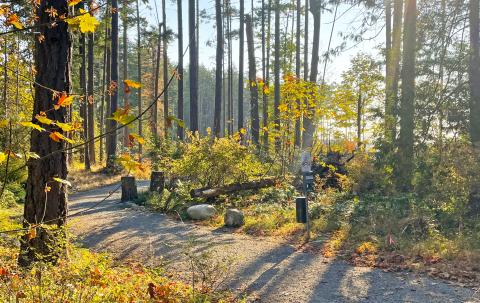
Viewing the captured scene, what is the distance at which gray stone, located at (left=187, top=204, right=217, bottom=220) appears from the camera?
371 inches

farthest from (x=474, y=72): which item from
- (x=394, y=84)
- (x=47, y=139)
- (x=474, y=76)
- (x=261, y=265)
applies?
(x=47, y=139)

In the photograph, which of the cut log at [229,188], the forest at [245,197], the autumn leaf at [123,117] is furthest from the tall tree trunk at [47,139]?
the cut log at [229,188]

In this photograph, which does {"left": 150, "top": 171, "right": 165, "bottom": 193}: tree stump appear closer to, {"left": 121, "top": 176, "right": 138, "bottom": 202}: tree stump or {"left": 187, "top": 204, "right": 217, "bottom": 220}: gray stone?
{"left": 121, "top": 176, "right": 138, "bottom": 202}: tree stump

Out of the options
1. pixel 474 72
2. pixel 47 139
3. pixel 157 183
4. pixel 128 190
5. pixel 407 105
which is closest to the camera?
pixel 47 139

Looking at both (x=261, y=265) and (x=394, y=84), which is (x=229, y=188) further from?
(x=394, y=84)

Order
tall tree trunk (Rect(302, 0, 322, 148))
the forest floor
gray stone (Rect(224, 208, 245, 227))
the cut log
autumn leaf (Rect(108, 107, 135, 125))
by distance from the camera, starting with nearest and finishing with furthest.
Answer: autumn leaf (Rect(108, 107, 135, 125))
the forest floor
gray stone (Rect(224, 208, 245, 227))
the cut log
tall tree trunk (Rect(302, 0, 322, 148))

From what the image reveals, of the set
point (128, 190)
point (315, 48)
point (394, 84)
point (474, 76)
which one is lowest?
point (128, 190)

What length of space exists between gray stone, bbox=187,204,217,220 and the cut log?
2.38 feet

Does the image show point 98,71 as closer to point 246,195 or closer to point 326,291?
point 246,195

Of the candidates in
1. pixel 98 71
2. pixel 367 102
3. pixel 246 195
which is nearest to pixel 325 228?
pixel 246 195

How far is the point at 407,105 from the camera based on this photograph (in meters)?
9.98

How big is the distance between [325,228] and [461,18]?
559 centimetres

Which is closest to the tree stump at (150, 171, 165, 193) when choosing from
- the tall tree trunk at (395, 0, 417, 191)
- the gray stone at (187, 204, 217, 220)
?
the gray stone at (187, 204, 217, 220)

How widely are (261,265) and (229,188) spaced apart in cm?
513
